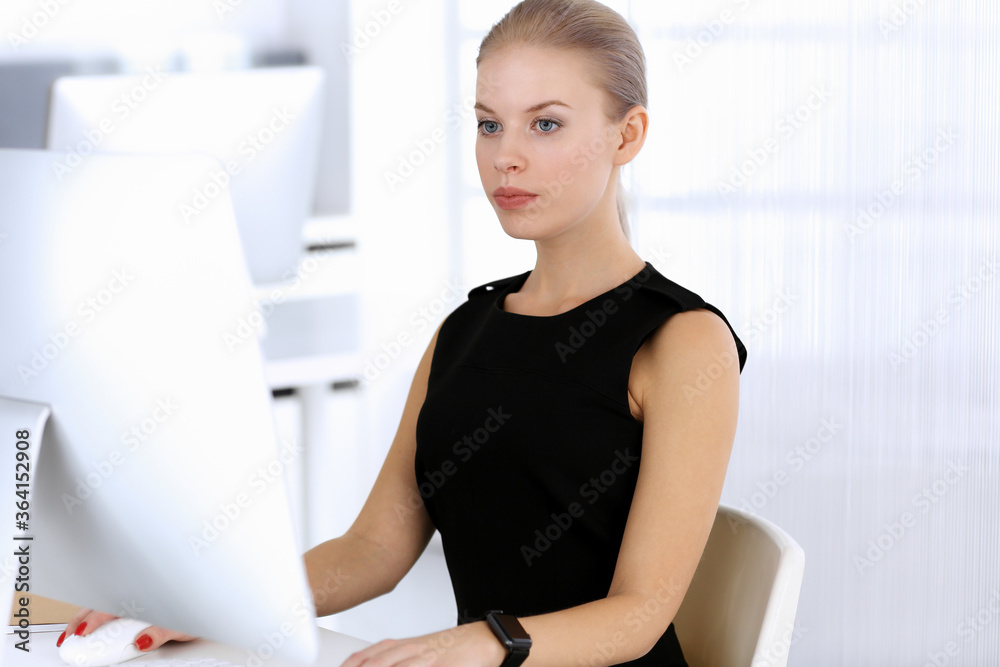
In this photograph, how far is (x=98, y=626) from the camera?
90 centimetres

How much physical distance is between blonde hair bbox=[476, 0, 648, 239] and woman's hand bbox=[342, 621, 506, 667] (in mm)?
564

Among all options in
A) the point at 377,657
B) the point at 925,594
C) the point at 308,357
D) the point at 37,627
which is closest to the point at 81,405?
the point at 377,657

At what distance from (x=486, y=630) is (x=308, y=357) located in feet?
6.82

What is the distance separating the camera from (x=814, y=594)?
2090 millimetres

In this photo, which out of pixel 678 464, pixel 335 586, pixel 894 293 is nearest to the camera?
pixel 678 464

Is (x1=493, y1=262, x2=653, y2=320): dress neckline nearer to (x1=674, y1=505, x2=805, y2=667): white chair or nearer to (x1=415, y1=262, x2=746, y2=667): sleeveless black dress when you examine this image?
(x1=415, y1=262, x2=746, y2=667): sleeveless black dress

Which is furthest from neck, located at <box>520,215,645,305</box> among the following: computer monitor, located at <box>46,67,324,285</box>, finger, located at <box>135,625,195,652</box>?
computer monitor, located at <box>46,67,324,285</box>

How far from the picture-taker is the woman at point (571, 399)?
96 centimetres

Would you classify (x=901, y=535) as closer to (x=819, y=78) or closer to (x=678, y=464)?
(x=819, y=78)

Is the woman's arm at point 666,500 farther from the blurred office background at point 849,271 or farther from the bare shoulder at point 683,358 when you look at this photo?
the blurred office background at point 849,271

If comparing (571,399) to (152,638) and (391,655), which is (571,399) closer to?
(391,655)

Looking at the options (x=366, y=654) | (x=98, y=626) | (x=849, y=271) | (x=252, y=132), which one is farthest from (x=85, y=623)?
(x=849, y=271)

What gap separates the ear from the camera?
3.63 ft

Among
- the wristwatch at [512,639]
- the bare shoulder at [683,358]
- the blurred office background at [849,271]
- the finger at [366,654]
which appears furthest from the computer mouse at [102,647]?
the blurred office background at [849,271]
